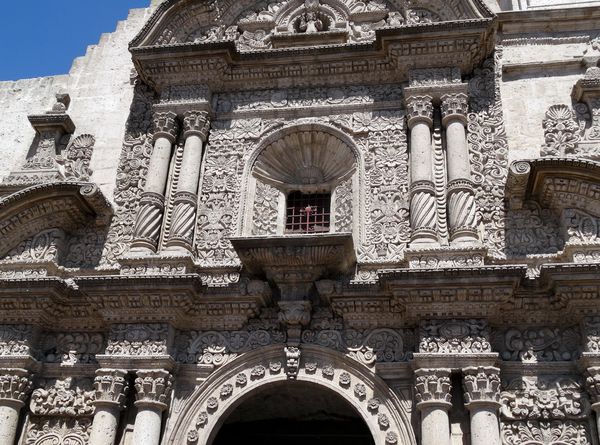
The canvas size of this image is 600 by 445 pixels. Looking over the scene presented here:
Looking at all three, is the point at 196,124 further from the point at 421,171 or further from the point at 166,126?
the point at 421,171

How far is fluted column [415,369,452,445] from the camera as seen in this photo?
711 centimetres

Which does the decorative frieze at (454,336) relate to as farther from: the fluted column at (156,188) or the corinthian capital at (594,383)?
the fluted column at (156,188)

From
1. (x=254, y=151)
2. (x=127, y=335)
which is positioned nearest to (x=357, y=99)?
(x=254, y=151)

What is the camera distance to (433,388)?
732 centimetres

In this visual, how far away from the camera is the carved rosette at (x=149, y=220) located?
29.1ft

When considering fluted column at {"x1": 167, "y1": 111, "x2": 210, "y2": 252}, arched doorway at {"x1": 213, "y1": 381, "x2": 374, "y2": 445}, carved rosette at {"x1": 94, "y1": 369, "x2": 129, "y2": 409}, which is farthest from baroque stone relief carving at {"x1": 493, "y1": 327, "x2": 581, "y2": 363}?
carved rosette at {"x1": 94, "y1": 369, "x2": 129, "y2": 409}

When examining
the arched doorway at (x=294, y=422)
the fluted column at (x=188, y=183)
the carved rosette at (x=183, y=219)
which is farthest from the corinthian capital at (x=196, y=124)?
the arched doorway at (x=294, y=422)

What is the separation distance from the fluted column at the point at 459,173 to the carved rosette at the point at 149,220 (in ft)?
12.4

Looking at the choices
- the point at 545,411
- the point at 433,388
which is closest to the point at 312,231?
the point at 433,388

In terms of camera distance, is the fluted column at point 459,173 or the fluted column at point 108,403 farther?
the fluted column at point 459,173

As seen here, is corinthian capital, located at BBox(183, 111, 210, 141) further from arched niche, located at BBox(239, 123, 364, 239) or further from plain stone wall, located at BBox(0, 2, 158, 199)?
plain stone wall, located at BBox(0, 2, 158, 199)

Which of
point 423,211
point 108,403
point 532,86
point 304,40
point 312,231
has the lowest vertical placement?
point 108,403

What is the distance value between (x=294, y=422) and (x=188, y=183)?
3.68 metres

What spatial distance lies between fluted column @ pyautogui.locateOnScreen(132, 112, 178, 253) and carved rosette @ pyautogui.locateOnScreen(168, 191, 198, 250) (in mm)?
232
